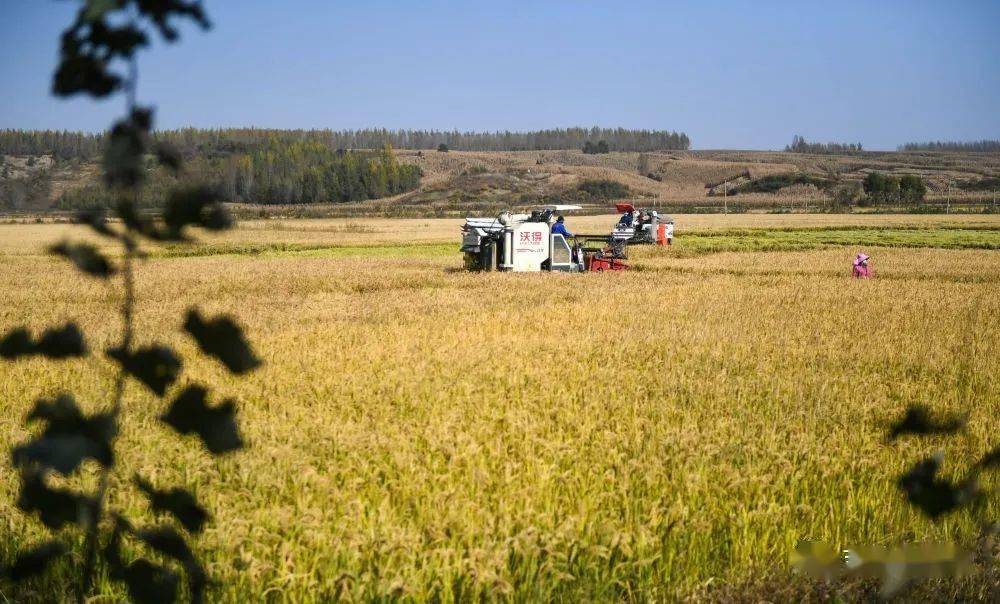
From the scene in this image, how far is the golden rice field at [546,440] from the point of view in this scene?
4.70 meters

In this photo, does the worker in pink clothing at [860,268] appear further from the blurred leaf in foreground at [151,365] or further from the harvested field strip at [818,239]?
the blurred leaf in foreground at [151,365]

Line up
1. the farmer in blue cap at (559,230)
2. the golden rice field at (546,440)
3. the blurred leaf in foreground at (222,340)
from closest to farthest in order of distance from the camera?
the blurred leaf in foreground at (222,340)
the golden rice field at (546,440)
the farmer in blue cap at (559,230)

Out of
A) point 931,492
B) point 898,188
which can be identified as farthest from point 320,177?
point 931,492

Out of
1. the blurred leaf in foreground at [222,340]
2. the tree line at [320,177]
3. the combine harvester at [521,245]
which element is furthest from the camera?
the tree line at [320,177]

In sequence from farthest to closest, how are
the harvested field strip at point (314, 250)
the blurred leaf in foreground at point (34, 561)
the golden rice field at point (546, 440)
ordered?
the harvested field strip at point (314, 250), the golden rice field at point (546, 440), the blurred leaf in foreground at point (34, 561)

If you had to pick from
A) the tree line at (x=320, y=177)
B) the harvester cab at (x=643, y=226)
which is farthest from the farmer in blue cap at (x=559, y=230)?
the tree line at (x=320, y=177)

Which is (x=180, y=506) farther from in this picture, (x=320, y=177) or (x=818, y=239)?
(x=320, y=177)

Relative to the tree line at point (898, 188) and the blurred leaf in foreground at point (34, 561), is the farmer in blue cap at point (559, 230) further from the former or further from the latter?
the tree line at point (898, 188)

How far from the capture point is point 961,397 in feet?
30.1

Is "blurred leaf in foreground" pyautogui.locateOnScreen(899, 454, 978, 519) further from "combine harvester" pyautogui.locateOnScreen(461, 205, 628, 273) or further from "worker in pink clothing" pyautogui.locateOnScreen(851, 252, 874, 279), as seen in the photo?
"worker in pink clothing" pyautogui.locateOnScreen(851, 252, 874, 279)

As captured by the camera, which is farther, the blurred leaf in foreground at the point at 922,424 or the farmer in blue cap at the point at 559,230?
the farmer in blue cap at the point at 559,230

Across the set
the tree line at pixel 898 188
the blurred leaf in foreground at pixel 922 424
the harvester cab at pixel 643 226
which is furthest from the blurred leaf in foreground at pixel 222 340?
the tree line at pixel 898 188

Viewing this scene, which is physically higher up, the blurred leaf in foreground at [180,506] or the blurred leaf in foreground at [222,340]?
the blurred leaf in foreground at [222,340]

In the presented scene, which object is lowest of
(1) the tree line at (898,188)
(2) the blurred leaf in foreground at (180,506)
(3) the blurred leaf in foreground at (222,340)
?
(2) the blurred leaf in foreground at (180,506)
